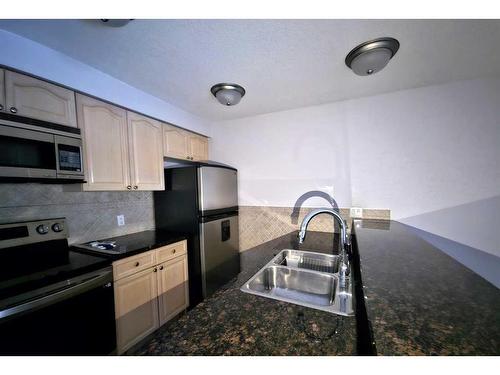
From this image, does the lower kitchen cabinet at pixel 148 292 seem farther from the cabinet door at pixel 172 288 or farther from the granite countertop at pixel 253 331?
the granite countertop at pixel 253 331

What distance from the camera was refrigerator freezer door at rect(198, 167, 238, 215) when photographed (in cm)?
185

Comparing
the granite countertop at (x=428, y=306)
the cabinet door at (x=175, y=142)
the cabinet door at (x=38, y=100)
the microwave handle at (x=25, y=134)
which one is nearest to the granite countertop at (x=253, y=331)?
the granite countertop at (x=428, y=306)

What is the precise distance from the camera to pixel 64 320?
0.99 meters

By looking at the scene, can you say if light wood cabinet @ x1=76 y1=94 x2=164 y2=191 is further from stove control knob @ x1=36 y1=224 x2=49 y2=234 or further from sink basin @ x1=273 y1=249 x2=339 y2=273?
sink basin @ x1=273 y1=249 x2=339 y2=273

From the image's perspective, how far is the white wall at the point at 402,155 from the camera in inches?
60.2

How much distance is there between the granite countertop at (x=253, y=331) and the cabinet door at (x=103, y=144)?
131 centimetres

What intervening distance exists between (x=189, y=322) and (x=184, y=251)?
135 centimetres

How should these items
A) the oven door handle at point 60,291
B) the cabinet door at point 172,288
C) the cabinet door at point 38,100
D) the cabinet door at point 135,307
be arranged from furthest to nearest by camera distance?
the cabinet door at point 172,288
the cabinet door at point 135,307
the cabinet door at point 38,100
the oven door handle at point 60,291

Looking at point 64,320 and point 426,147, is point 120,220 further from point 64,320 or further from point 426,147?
point 426,147

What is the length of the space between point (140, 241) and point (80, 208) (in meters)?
0.52

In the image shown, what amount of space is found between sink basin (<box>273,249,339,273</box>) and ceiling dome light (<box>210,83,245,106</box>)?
128 centimetres

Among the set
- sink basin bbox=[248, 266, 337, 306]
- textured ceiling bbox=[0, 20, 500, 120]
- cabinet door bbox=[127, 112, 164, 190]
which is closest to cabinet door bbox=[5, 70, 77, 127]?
textured ceiling bbox=[0, 20, 500, 120]

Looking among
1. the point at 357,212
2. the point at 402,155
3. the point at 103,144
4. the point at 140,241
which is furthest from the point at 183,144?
the point at 402,155
